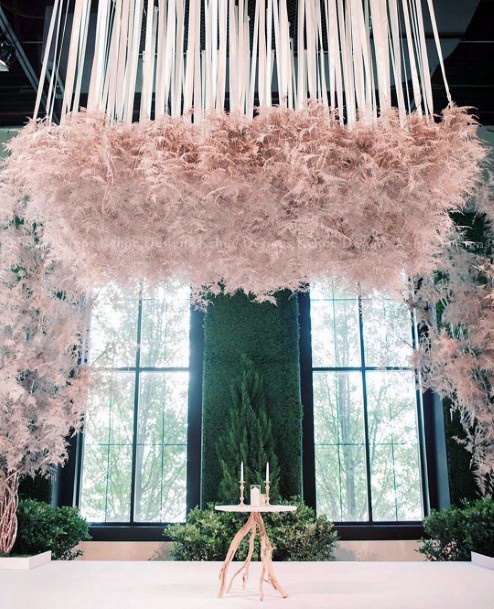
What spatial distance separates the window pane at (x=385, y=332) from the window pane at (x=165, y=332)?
2059 millimetres

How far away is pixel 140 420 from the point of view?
675cm

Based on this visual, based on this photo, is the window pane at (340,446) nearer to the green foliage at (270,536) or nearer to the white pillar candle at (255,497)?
the green foliage at (270,536)

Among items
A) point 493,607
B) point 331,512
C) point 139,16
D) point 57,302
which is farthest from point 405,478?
point 139,16

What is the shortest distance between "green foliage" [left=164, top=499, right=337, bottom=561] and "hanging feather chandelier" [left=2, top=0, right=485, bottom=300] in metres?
3.42

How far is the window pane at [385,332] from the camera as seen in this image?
6867mm

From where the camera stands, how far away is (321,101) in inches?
101

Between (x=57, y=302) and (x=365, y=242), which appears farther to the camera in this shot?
(x=57, y=302)

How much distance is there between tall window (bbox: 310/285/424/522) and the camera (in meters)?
6.53

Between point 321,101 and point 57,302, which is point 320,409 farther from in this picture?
point 321,101

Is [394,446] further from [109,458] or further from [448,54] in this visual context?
[448,54]

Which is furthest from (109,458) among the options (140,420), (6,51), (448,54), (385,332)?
(448,54)

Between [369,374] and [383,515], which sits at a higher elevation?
[369,374]

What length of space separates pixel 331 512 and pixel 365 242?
4.46 meters

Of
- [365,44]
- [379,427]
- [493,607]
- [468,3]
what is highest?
[468,3]
